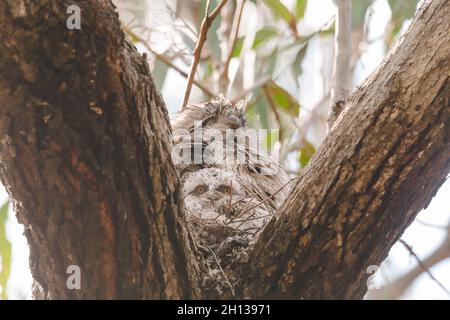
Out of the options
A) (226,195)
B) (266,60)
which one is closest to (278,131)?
(266,60)

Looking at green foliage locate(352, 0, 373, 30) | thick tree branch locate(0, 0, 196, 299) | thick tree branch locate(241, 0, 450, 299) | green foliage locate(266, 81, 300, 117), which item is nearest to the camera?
thick tree branch locate(0, 0, 196, 299)

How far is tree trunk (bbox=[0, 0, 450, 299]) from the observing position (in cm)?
118

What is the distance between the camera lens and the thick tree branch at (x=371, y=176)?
4.36 ft

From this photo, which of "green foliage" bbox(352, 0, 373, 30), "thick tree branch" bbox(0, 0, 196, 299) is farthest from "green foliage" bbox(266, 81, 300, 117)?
"thick tree branch" bbox(0, 0, 196, 299)

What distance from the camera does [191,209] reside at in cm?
201

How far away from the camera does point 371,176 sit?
1.36 m

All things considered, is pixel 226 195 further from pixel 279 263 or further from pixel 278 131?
pixel 278 131

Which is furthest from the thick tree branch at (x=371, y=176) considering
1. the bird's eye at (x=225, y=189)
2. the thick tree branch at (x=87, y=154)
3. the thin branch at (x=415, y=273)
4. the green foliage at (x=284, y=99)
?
the thin branch at (x=415, y=273)

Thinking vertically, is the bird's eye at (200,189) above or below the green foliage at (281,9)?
below

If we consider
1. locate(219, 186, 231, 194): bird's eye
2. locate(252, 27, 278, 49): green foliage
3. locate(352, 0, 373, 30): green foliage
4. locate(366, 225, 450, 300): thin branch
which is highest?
locate(252, 27, 278, 49): green foliage

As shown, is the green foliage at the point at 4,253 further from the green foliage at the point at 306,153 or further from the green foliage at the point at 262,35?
the green foliage at the point at 262,35

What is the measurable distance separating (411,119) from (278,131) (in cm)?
206

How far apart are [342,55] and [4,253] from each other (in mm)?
1514

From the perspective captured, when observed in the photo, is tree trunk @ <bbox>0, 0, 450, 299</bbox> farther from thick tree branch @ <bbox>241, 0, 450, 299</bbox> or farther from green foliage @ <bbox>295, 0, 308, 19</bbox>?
green foliage @ <bbox>295, 0, 308, 19</bbox>
